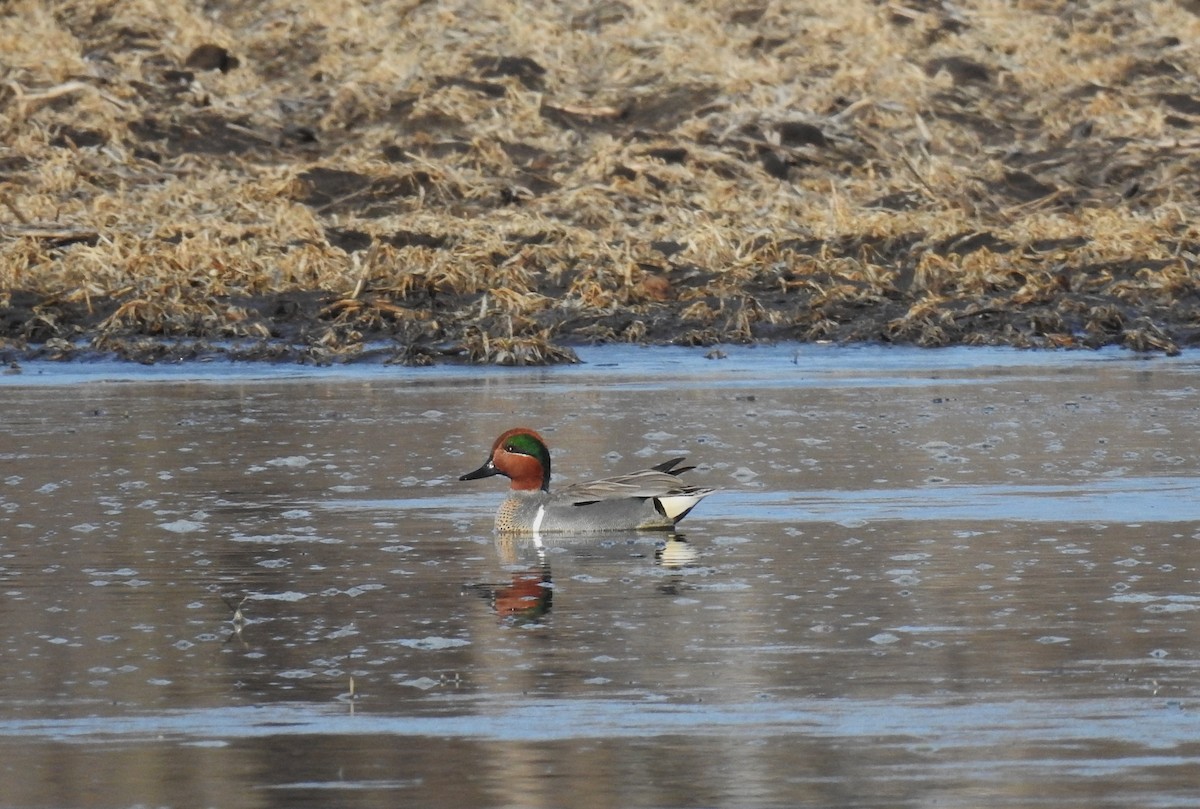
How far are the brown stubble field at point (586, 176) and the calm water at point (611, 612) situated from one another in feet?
15.1

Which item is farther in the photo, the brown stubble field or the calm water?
the brown stubble field

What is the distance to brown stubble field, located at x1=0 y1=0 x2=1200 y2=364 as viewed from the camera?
868 inches

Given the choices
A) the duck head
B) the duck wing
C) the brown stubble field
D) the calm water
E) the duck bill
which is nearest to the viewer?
the calm water

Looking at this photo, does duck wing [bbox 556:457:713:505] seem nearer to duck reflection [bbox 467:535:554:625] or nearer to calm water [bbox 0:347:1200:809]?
calm water [bbox 0:347:1200:809]

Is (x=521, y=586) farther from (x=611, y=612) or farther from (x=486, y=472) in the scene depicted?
(x=486, y=472)

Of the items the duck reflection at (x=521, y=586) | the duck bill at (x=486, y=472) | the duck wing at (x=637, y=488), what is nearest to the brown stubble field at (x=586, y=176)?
the duck bill at (x=486, y=472)

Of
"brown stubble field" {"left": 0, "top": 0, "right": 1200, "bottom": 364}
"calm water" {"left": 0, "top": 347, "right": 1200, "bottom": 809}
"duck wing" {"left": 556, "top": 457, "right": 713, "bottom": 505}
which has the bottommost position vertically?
"calm water" {"left": 0, "top": 347, "right": 1200, "bottom": 809}

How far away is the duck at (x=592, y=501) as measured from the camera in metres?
11.7

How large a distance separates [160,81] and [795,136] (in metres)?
7.91

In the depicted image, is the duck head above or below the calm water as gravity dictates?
above

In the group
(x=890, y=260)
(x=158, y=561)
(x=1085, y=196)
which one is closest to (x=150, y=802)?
(x=158, y=561)

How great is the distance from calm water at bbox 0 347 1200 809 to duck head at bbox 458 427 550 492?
30 centimetres

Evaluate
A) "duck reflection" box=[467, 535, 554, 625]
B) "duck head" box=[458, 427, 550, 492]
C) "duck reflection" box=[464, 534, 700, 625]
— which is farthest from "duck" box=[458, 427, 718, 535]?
"duck reflection" box=[467, 535, 554, 625]

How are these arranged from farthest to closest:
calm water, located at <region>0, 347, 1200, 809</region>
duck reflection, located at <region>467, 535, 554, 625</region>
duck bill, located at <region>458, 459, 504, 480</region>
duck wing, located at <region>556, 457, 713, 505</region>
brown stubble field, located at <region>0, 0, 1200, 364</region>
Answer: brown stubble field, located at <region>0, 0, 1200, 364</region>, duck bill, located at <region>458, 459, 504, 480</region>, duck wing, located at <region>556, 457, 713, 505</region>, duck reflection, located at <region>467, 535, 554, 625</region>, calm water, located at <region>0, 347, 1200, 809</region>
